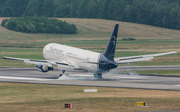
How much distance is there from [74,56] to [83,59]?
2537mm

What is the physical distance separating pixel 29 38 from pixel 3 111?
143 m

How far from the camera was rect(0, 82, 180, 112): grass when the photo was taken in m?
31.4

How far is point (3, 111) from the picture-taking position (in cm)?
2972

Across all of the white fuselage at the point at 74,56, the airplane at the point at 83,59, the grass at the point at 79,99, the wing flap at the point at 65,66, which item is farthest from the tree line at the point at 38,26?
the grass at the point at 79,99

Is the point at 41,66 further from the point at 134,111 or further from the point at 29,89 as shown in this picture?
the point at 134,111

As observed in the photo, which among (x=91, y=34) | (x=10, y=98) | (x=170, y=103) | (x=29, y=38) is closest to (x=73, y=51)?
(x=10, y=98)

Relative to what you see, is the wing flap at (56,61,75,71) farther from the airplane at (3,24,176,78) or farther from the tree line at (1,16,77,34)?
the tree line at (1,16,77,34)

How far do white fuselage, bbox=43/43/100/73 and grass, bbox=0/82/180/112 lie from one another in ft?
33.4

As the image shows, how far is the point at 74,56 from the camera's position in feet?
191

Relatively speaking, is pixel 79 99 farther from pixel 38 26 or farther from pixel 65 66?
pixel 38 26

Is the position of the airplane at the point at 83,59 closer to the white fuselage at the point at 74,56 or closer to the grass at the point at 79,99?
the white fuselage at the point at 74,56

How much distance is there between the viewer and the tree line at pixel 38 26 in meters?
185

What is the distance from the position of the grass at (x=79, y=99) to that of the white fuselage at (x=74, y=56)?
33.4 ft

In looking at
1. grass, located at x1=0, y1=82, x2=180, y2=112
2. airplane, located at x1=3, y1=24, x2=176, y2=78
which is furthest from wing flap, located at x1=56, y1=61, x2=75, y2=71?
grass, located at x1=0, y1=82, x2=180, y2=112
